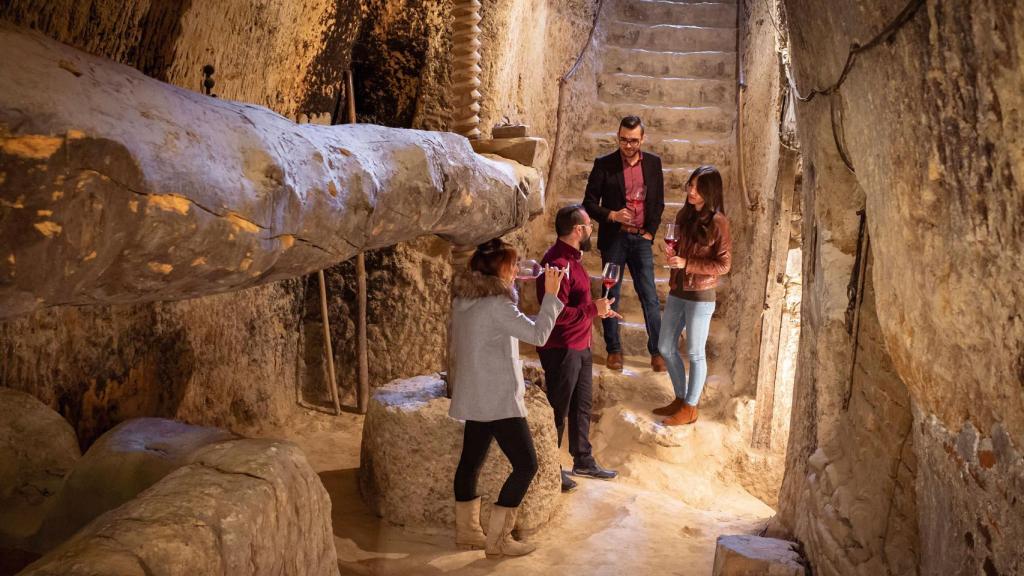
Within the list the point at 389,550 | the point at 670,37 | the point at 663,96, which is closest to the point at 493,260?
the point at 389,550

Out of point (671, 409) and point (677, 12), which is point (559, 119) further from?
point (671, 409)

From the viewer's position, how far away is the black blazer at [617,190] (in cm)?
628

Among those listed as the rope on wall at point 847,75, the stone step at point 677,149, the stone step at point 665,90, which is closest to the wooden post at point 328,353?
the stone step at point 677,149

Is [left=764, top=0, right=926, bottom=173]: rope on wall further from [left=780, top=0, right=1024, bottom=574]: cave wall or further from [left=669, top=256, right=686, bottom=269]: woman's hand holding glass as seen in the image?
[left=669, top=256, right=686, bottom=269]: woman's hand holding glass

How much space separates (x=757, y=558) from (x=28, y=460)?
3106 millimetres

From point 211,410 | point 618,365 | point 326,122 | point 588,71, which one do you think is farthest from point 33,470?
point 588,71

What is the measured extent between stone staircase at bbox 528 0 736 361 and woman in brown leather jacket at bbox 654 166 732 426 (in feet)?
3.80

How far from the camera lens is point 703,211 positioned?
18.6 feet

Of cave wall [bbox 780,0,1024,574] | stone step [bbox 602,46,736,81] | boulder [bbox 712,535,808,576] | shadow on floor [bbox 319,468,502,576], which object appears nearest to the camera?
cave wall [bbox 780,0,1024,574]

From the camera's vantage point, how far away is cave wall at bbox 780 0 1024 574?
86.1 inches

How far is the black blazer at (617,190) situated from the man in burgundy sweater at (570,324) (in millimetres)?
1160

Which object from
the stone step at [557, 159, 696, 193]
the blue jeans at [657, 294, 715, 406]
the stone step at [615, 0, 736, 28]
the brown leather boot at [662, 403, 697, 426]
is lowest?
the brown leather boot at [662, 403, 697, 426]

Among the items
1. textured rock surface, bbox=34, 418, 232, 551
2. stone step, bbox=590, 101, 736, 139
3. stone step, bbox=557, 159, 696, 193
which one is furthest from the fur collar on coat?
stone step, bbox=590, 101, 736, 139

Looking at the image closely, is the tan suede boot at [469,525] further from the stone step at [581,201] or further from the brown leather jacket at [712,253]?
the stone step at [581,201]
